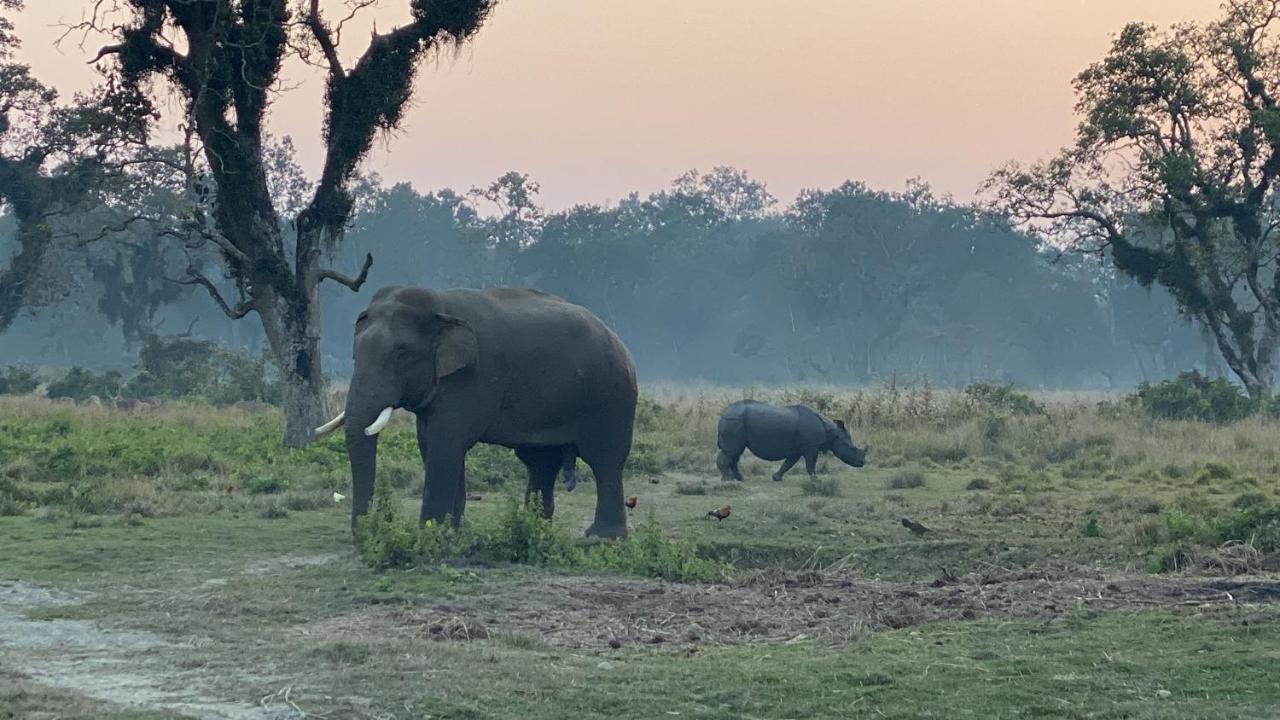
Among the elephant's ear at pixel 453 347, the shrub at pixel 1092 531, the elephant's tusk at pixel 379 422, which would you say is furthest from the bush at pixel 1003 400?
the elephant's tusk at pixel 379 422

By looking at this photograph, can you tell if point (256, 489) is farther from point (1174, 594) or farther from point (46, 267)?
point (46, 267)

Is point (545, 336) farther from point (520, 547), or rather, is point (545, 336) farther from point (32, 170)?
point (32, 170)

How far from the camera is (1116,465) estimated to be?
921 inches

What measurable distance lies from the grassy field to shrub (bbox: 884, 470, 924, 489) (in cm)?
15

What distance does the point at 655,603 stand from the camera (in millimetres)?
10969

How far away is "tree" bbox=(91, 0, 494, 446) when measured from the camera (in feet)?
77.5

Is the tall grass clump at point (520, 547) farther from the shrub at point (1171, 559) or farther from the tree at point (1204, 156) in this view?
the tree at point (1204, 156)

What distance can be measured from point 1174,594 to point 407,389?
22.5 feet

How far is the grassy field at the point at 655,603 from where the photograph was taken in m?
7.97

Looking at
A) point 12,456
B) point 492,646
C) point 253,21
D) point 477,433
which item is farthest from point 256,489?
point 492,646

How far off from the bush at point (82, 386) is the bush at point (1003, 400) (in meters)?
21.9

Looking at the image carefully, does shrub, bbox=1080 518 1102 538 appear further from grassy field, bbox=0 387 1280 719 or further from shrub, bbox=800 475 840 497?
shrub, bbox=800 475 840 497

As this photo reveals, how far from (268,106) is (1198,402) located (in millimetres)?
19769

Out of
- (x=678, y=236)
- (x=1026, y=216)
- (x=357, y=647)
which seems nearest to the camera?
(x=357, y=647)
